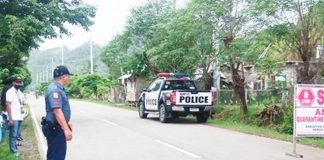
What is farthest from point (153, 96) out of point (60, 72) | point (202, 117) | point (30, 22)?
point (60, 72)

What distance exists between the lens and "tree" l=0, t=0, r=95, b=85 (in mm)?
18406

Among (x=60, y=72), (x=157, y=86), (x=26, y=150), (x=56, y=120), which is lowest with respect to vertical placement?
(x=26, y=150)

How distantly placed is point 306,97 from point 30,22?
35.5 feet

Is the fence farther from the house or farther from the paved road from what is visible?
the house

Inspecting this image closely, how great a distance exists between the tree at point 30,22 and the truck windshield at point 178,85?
14.7 ft

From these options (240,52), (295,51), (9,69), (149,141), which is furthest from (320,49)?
(9,69)

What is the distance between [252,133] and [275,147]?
384 centimetres

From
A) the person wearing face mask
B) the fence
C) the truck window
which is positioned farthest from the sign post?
the truck window

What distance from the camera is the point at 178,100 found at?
71.4ft

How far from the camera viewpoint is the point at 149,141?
1491 cm

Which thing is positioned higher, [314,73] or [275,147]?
[314,73]

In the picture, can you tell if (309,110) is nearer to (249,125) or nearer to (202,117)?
(249,125)

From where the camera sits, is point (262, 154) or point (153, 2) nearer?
point (262, 154)

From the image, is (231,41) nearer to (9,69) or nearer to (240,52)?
(240,52)
